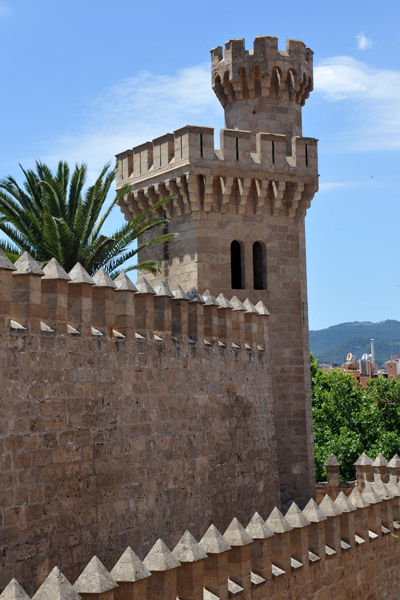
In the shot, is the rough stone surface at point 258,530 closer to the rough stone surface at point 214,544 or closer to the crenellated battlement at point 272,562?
the crenellated battlement at point 272,562

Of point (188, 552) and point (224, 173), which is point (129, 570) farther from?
point (224, 173)

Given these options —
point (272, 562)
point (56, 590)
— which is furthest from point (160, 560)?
point (272, 562)

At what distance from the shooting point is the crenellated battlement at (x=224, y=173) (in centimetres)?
1786

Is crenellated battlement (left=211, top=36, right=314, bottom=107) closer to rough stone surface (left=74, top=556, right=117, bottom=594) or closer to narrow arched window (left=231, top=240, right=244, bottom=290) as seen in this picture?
narrow arched window (left=231, top=240, right=244, bottom=290)

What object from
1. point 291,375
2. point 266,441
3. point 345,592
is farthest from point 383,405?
point 345,592

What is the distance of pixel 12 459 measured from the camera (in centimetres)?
872

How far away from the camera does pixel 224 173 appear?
59.1 ft

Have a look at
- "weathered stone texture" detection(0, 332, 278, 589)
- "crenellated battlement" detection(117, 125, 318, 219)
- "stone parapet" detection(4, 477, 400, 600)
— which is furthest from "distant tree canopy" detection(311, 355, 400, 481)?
"weathered stone texture" detection(0, 332, 278, 589)

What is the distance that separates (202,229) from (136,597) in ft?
35.2

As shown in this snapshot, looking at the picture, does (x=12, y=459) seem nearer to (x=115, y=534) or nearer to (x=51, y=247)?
(x=115, y=534)

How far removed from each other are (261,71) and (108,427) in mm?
11261

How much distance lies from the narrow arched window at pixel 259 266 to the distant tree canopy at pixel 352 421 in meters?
12.3

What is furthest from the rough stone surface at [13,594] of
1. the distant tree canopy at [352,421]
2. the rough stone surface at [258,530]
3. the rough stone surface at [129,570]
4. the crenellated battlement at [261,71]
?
the distant tree canopy at [352,421]

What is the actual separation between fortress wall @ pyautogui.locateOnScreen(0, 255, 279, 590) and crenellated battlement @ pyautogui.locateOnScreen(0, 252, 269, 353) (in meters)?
0.02
